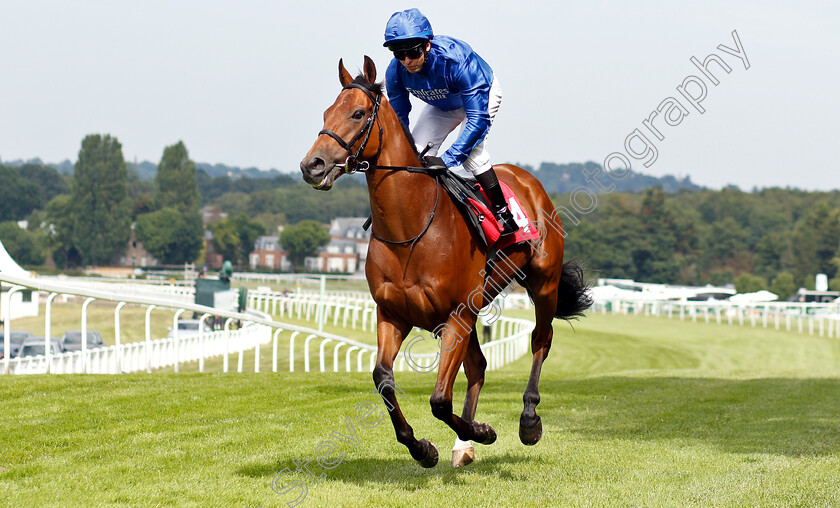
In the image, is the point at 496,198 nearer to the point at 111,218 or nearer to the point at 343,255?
the point at 111,218

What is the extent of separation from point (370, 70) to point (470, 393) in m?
2.20

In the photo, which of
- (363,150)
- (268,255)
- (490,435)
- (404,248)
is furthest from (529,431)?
(268,255)

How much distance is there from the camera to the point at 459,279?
4836 millimetres

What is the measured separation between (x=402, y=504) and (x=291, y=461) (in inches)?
45.6

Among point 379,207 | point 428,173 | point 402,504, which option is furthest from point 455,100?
point 402,504

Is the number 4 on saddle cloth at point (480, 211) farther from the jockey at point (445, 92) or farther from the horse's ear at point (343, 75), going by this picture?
the horse's ear at point (343, 75)

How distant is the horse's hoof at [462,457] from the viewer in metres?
5.30

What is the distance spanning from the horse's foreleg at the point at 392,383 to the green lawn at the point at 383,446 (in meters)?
0.19

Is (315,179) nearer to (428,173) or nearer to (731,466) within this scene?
(428,173)

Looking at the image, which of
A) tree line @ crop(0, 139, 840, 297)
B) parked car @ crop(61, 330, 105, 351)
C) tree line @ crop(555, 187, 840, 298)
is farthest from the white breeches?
tree line @ crop(555, 187, 840, 298)

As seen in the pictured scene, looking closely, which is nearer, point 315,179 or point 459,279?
point 315,179

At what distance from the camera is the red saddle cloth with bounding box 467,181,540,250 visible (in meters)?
5.24

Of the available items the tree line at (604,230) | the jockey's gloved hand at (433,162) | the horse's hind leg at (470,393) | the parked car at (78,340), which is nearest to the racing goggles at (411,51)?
the jockey's gloved hand at (433,162)

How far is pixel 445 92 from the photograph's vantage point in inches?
205
